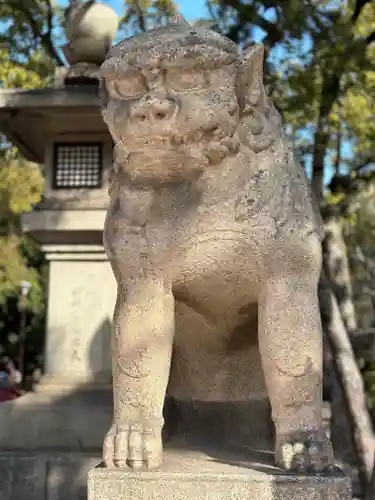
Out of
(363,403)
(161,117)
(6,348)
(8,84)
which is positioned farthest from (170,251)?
(6,348)

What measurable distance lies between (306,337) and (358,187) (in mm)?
5274

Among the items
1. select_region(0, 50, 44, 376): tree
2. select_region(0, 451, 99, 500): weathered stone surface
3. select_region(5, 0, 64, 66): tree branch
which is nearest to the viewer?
select_region(0, 451, 99, 500): weathered stone surface

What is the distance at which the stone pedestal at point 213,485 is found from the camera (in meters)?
2.13

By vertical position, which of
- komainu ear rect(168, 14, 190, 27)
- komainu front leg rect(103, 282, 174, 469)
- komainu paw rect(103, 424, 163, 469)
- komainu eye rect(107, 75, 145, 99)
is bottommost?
komainu paw rect(103, 424, 163, 469)

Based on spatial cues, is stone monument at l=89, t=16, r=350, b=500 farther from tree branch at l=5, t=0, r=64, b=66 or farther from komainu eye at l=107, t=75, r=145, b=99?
tree branch at l=5, t=0, r=64, b=66

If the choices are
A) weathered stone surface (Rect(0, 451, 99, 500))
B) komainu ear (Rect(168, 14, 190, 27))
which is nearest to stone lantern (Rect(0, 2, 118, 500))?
weathered stone surface (Rect(0, 451, 99, 500))

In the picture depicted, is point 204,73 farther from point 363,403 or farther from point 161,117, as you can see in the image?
point 363,403

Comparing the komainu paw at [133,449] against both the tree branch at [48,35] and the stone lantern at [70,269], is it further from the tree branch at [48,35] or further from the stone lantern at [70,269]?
the tree branch at [48,35]

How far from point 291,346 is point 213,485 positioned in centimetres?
52

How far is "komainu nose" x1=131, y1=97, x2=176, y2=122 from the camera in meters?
2.17

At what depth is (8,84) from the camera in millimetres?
8133

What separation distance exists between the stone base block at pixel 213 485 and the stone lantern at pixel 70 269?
6.60 ft

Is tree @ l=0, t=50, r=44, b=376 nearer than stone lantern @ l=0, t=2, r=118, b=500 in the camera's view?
No

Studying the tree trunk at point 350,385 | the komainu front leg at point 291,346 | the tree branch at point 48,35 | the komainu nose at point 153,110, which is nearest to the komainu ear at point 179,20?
the komainu nose at point 153,110
